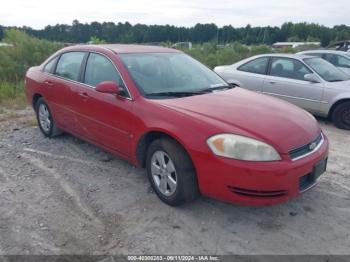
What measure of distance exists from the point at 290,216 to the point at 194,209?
0.96 meters

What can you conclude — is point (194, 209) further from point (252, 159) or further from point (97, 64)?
point (97, 64)

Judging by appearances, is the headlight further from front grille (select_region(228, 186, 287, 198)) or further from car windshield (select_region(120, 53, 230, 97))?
car windshield (select_region(120, 53, 230, 97))

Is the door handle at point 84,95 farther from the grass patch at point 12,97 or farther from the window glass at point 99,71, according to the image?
the grass patch at point 12,97

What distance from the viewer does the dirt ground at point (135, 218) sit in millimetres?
3217

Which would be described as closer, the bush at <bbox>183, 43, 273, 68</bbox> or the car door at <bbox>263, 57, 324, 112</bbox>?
the car door at <bbox>263, 57, 324, 112</bbox>

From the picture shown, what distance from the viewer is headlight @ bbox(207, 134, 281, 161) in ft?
10.7

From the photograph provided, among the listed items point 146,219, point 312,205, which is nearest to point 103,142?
point 146,219

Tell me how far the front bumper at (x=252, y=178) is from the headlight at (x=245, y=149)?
5 centimetres

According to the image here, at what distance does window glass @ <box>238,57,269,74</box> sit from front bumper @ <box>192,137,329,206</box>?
5006 mm

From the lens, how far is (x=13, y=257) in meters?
3.08

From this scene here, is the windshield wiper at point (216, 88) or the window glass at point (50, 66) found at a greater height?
the window glass at point (50, 66)

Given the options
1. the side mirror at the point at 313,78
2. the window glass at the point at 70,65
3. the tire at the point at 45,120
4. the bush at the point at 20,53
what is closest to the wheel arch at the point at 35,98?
the tire at the point at 45,120

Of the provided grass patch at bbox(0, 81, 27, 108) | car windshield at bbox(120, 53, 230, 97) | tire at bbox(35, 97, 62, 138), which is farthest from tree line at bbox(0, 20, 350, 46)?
car windshield at bbox(120, 53, 230, 97)

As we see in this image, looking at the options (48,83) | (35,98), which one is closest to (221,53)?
(35,98)
